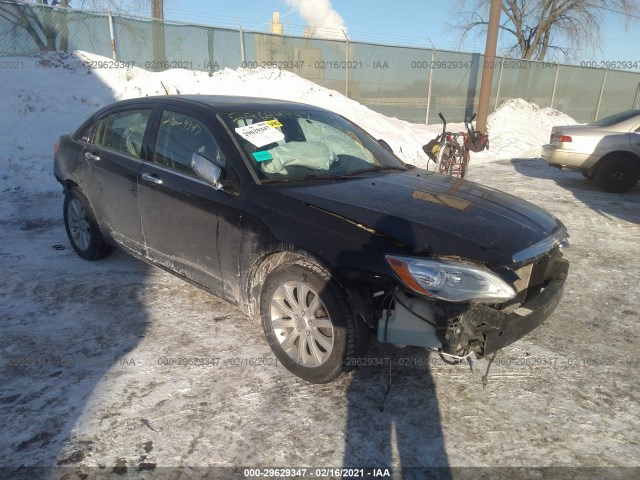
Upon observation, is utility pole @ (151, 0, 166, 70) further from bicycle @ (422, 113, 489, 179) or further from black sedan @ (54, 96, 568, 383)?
black sedan @ (54, 96, 568, 383)

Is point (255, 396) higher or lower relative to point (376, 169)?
lower

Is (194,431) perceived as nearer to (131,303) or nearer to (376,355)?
(376,355)

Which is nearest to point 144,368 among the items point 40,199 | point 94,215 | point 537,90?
point 94,215

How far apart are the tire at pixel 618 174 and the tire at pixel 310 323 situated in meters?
7.56

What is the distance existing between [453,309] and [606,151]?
7535mm

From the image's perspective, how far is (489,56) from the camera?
479 inches

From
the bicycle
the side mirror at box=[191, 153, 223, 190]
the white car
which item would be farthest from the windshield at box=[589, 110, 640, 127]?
the side mirror at box=[191, 153, 223, 190]

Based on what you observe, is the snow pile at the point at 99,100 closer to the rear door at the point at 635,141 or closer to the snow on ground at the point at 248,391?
the snow on ground at the point at 248,391

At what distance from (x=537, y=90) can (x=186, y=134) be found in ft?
62.7

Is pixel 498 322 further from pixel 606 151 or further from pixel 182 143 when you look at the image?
pixel 606 151

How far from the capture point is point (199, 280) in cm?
335

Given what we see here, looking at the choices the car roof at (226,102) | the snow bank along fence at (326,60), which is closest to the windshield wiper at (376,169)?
the car roof at (226,102)

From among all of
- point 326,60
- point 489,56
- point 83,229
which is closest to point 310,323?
point 83,229

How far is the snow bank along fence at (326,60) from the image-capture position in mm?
10595
